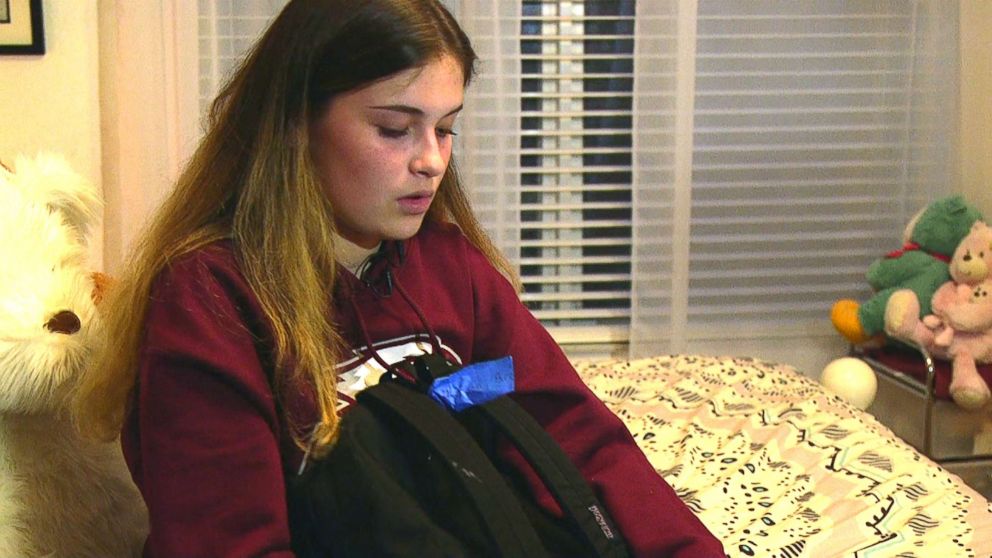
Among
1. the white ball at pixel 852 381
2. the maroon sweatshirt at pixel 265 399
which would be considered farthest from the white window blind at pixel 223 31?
the white ball at pixel 852 381

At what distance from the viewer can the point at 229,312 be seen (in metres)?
0.99

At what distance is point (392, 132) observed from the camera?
107 centimetres

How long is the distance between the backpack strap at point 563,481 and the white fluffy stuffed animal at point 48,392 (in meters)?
0.46

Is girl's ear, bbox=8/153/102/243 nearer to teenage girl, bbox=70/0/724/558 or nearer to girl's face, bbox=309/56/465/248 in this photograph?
teenage girl, bbox=70/0/724/558

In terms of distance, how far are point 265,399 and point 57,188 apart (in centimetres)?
45

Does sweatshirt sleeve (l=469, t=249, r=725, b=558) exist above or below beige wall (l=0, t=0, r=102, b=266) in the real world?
below

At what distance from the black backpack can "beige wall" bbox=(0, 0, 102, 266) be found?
48.9 inches

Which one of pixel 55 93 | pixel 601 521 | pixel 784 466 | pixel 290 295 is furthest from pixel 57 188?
pixel 784 466

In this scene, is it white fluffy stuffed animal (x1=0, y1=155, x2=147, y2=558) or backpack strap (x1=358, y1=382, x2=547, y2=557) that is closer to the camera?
backpack strap (x1=358, y1=382, x2=547, y2=557)

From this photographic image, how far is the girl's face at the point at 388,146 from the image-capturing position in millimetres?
1061

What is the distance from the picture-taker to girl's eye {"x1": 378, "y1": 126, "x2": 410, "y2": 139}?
3.51 feet

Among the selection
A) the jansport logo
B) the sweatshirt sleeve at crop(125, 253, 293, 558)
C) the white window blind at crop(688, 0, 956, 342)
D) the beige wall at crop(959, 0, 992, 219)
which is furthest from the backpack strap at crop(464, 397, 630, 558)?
the beige wall at crop(959, 0, 992, 219)

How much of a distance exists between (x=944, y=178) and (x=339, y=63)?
197 centimetres

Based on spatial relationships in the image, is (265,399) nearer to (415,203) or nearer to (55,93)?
(415,203)
